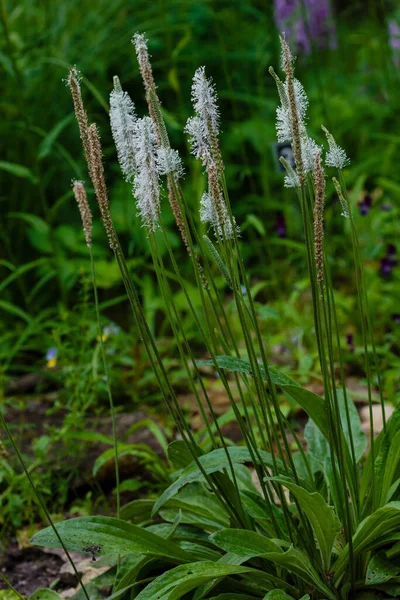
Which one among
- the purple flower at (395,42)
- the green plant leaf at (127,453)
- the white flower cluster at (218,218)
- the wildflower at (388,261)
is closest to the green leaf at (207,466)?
the white flower cluster at (218,218)

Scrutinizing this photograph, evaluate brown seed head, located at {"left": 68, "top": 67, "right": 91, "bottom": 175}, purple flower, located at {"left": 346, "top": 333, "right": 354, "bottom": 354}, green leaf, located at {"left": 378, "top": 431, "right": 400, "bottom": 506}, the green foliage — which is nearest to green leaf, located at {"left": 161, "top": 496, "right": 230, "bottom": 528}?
the green foliage

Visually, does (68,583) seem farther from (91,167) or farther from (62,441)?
(91,167)

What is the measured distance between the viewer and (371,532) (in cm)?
157

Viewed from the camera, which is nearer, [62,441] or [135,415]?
[62,441]

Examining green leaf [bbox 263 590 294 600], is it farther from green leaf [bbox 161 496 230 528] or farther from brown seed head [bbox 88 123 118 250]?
brown seed head [bbox 88 123 118 250]

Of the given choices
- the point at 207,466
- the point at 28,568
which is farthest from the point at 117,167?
the point at 207,466

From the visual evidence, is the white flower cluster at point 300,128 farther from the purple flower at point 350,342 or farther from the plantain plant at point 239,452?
the purple flower at point 350,342

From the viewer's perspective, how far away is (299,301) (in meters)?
3.84

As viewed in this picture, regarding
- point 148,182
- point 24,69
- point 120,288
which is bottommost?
point 120,288

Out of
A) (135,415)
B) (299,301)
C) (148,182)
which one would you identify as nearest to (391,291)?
(299,301)

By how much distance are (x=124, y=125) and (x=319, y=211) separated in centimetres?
39

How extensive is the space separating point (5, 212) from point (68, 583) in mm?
2228

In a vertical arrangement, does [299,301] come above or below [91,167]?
below

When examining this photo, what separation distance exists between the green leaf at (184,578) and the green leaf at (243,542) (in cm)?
4
